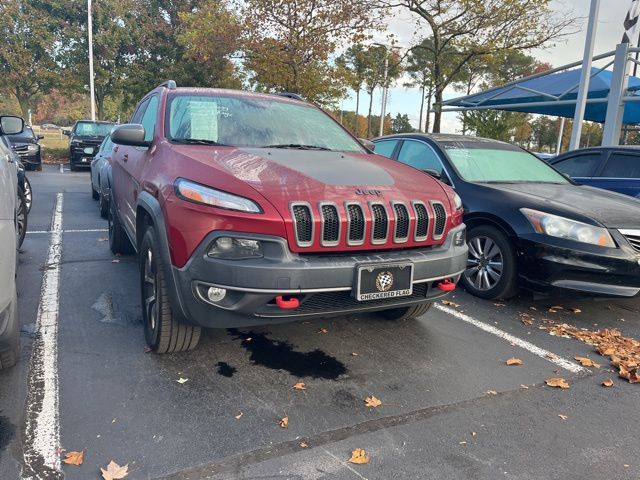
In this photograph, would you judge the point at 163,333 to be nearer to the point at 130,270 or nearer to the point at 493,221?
the point at 130,270

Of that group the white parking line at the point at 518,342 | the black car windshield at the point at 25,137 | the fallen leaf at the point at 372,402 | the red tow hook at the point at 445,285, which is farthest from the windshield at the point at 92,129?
the fallen leaf at the point at 372,402

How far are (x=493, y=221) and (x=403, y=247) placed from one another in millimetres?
1965

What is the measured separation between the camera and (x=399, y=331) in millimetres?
3912

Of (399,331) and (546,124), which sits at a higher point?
(546,124)

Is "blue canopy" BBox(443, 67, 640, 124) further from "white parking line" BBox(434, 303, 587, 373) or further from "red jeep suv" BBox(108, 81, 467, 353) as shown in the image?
"red jeep suv" BBox(108, 81, 467, 353)

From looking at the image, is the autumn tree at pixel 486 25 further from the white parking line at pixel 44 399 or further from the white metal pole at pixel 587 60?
the white parking line at pixel 44 399

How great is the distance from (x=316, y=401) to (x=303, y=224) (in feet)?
3.35

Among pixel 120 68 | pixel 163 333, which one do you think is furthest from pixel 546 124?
pixel 163 333

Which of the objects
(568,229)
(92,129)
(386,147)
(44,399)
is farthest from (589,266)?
(92,129)

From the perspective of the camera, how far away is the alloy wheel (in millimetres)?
4645

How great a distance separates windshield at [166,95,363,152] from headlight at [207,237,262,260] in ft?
3.73

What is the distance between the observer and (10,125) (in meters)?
4.97

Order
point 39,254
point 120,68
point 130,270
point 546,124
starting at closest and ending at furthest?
point 130,270 < point 39,254 < point 120,68 < point 546,124

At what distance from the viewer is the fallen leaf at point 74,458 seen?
87.1 inches
